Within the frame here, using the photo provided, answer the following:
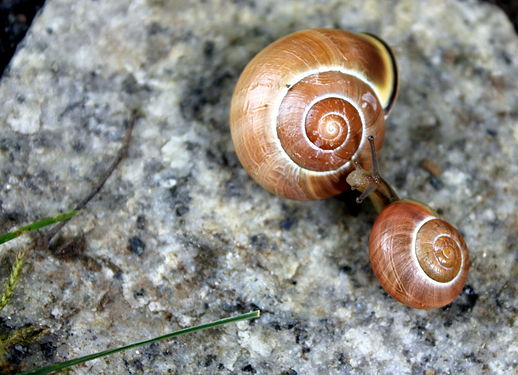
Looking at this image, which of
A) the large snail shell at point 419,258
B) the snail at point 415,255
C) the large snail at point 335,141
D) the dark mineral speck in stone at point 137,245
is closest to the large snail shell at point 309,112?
the large snail at point 335,141

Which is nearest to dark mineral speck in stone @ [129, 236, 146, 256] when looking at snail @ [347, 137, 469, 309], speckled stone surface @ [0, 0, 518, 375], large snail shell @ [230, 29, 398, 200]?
speckled stone surface @ [0, 0, 518, 375]

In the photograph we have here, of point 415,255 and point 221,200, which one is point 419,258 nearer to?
point 415,255

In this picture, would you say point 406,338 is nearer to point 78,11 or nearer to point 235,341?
point 235,341

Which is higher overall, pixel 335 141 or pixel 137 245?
pixel 335 141

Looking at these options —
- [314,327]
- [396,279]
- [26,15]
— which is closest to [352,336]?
[314,327]

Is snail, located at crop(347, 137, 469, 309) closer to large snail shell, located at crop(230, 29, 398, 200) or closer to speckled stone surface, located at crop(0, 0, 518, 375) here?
large snail shell, located at crop(230, 29, 398, 200)

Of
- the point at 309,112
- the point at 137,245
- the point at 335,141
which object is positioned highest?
the point at 309,112

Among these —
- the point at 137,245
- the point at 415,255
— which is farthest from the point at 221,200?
the point at 415,255
